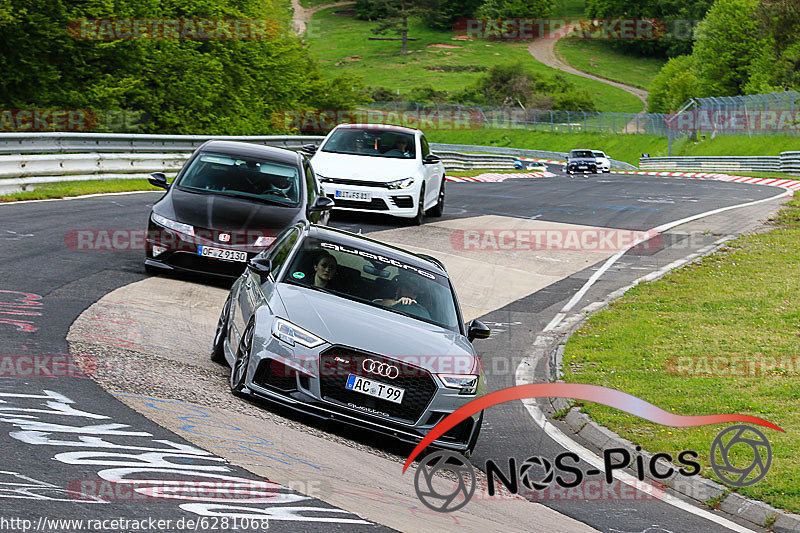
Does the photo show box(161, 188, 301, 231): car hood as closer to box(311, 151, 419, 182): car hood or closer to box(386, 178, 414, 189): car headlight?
box(311, 151, 419, 182): car hood

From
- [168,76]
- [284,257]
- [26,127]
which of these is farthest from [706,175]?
[284,257]

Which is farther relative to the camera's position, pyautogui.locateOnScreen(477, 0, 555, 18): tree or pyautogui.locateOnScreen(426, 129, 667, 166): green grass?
pyautogui.locateOnScreen(477, 0, 555, 18): tree

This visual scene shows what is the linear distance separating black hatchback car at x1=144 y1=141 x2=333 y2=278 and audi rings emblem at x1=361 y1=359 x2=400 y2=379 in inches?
213

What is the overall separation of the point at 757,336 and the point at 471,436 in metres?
6.54

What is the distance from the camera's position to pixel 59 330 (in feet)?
30.9

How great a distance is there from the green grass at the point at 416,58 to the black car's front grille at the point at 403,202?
10334 cm

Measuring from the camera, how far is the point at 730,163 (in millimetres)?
52750

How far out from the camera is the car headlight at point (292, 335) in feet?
24.2

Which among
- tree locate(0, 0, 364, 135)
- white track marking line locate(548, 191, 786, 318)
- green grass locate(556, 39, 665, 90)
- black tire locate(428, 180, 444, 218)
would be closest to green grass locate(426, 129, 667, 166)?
tree locate(0, 0, 364, 135)

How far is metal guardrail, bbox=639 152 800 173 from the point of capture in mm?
45531

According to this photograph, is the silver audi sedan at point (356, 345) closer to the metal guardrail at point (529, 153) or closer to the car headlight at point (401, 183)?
the car headlight at point (401, 183)

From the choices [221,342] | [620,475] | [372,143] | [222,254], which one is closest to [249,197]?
[222,254]

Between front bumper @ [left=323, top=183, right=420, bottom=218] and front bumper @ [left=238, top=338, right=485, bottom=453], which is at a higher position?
front bumper @ [left=323, top=183, right=420, bottom=218]

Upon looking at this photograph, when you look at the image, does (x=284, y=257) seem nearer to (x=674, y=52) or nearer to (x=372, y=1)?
(x=674, y=52)
